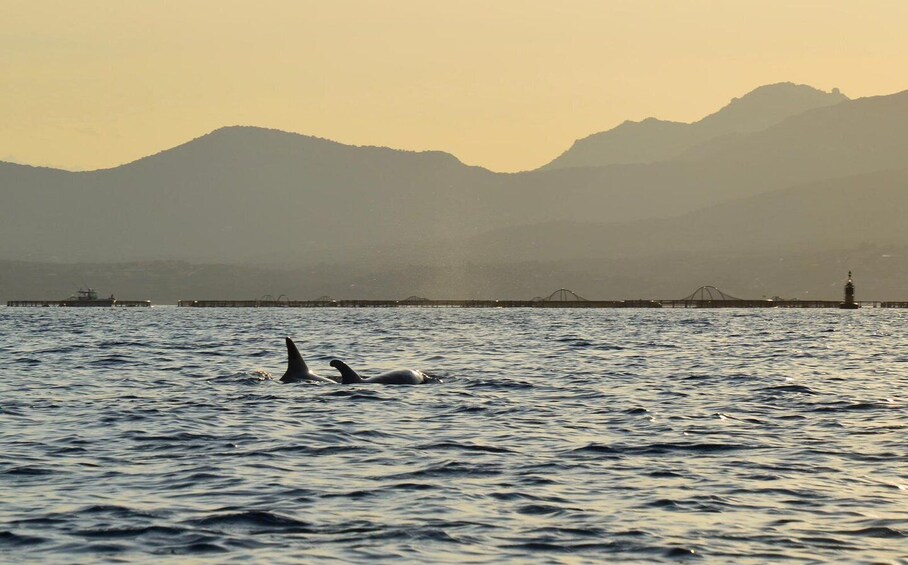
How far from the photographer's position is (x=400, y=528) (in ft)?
69.7

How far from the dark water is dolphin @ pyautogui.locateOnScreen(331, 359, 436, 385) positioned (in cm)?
96

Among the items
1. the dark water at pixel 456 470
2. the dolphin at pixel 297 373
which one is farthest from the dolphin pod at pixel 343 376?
the dark water at pixel 456 470

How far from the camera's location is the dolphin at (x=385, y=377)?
4744cm

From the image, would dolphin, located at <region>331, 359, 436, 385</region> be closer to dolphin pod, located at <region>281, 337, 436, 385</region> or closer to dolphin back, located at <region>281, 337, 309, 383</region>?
dolphin pod, located at <region>281, 337, 436, 385</region>

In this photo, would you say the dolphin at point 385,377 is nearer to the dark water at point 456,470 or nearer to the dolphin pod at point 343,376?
the dolphin pod at point 343,376

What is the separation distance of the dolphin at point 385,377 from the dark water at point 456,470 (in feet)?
3.14

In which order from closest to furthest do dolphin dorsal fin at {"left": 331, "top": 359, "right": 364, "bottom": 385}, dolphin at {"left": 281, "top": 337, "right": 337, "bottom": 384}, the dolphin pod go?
dolphin dorsal fin at {"left": 331, "top": 359, "right": 364, "bottom": 385} < the dolphin pod < dolphin at {"left": 281, "top": 337, "right": 337, "bottom": 384}

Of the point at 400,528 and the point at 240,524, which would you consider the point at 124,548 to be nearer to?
the point at 240,524

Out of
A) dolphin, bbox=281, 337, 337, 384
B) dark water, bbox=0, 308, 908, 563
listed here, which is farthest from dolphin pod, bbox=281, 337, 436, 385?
dark water, bbox=0, 308, 908, 563

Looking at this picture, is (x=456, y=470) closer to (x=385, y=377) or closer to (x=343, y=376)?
(x=343, y=376)

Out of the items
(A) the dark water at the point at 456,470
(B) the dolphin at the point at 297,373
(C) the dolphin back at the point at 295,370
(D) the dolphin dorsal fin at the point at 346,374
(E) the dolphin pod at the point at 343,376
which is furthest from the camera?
(C) the dolphin back at the point at 295,370

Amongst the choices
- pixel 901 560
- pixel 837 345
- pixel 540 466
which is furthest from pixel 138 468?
pixel 837 345

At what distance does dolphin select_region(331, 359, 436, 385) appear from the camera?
47.4 meters

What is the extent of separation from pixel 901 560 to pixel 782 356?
56.7 meters
